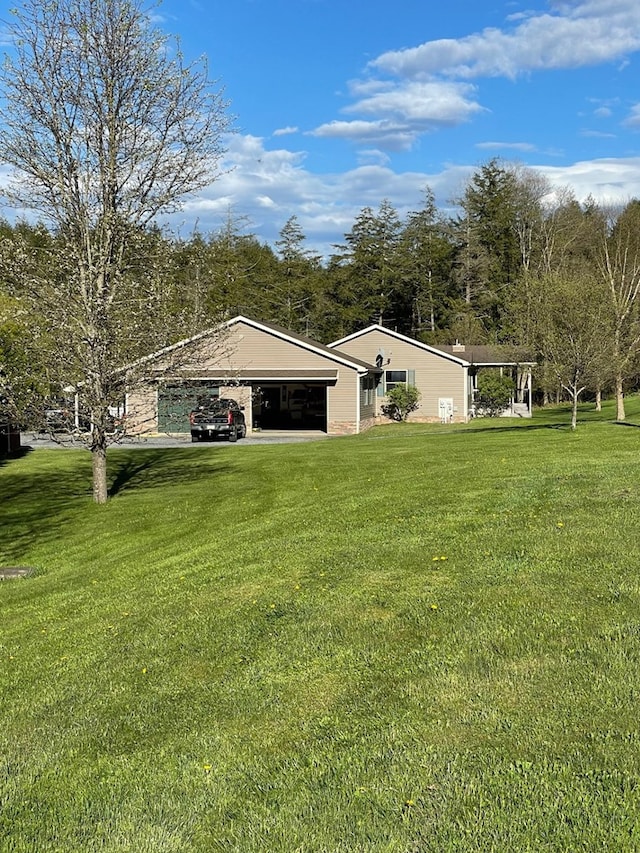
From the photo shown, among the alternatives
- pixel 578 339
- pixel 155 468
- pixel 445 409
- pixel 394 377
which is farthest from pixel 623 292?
pixel 155 468

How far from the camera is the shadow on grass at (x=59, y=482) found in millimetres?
13344

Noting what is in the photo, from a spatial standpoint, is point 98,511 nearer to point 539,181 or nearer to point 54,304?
point 54,304

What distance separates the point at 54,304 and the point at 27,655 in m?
9.86

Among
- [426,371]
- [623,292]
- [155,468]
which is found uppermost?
[623,292]

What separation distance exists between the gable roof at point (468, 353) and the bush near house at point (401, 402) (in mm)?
2461

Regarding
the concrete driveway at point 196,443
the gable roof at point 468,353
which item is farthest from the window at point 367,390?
the gable roof at point 468,353

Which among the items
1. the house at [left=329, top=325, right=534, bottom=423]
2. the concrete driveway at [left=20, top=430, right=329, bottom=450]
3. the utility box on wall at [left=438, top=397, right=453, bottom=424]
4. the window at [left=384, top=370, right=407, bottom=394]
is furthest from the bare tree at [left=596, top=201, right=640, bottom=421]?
the concrete driveway at [left=20, top=430, right=329, bottom=450]

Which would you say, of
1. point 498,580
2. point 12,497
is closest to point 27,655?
point 498,580

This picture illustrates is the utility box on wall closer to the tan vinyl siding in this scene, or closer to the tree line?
the tan vinyl siding

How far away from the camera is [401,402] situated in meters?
38.6

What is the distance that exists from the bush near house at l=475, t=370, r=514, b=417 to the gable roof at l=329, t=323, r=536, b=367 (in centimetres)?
98

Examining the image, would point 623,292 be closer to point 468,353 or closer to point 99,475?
point 468,353

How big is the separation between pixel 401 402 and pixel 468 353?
895 centimetres

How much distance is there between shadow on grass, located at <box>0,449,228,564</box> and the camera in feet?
43.8
